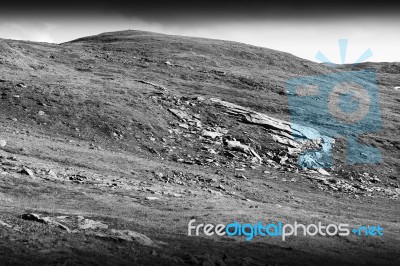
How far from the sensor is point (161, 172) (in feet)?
74.4

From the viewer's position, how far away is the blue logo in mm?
32125

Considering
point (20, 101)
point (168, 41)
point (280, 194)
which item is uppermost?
point (168, 41)

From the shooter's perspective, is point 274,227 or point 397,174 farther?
point 397,174

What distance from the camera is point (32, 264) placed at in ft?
31.2

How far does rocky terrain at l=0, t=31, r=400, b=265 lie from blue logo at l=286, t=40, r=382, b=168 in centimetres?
92

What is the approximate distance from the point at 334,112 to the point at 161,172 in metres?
27.1

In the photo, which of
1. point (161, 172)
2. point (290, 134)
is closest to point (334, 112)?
point (290, 134)

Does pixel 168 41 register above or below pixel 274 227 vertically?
above

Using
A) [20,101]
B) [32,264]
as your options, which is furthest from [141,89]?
[32,264]

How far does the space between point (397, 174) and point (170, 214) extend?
21.5m

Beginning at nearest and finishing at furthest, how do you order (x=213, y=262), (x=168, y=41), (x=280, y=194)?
(x=213, y=262) < (x=280, y=194) < (x=168, y=41)

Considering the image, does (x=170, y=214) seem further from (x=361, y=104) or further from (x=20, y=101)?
(x=361, y=104)

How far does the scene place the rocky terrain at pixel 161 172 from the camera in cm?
1238

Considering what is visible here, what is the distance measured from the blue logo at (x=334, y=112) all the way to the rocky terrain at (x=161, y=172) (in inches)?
36.3
